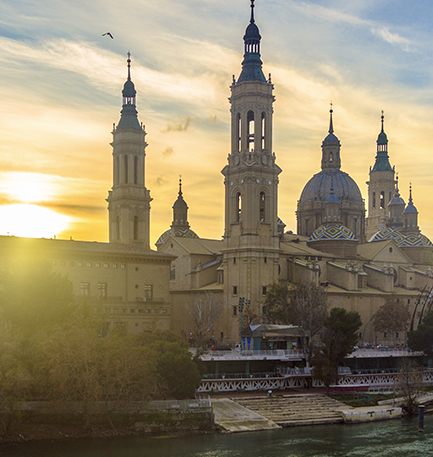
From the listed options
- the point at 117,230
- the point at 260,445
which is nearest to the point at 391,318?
the point at 117,230

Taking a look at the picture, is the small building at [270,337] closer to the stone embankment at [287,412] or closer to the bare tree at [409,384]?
the stone embankment at [287,412]

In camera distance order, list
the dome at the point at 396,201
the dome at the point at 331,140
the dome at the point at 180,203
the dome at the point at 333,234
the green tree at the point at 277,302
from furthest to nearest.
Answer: the dome at the point at 396,201, the dome at the point at 331,140, the dome at the point at 180,203, the dome at the point at 333,234, the green tree at the point at 277,302

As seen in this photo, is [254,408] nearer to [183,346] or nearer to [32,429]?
[183,346]

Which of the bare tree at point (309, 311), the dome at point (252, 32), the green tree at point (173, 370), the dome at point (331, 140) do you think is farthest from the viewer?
the dome at point (331, 140)

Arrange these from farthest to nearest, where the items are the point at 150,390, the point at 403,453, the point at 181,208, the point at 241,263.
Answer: the point at 181,208
the point at 241,263
the point at 150,390
the point at 403,453

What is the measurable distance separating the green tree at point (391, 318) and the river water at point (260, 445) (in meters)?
39.1

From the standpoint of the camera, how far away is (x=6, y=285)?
202 feet

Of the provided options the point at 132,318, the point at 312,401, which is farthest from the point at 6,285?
the point at 312,401

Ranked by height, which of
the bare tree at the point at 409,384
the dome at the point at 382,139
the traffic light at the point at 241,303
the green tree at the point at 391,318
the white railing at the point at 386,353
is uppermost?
the dome at the point at 382,139

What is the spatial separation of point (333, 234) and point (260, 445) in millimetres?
62649

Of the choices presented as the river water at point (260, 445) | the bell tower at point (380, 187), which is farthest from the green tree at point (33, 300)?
the bell tower at point (380, 187)

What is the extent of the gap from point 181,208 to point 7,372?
76641mm

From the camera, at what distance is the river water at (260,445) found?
155 ft

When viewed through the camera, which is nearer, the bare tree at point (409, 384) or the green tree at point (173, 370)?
the green tree at point (173, 370)
